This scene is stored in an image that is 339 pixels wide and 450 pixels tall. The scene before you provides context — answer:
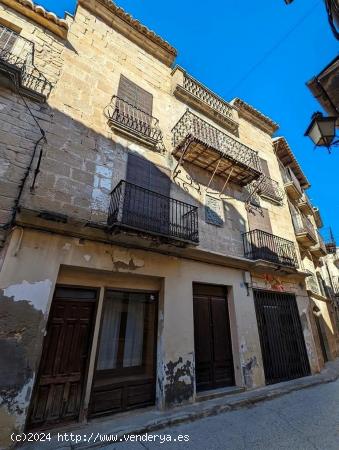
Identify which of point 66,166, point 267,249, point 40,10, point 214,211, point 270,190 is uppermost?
point 40,10

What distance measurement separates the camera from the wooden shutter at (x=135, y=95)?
25.6 ft

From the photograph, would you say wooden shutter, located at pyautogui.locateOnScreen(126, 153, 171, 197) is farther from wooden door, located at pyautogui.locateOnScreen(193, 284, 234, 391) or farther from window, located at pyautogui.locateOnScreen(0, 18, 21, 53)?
window, located at pyautogui.locateOnScreen(0, 18, 21, 53)

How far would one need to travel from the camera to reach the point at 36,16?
21.8ft

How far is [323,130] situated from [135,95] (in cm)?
633

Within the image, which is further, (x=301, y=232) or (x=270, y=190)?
(x=301, y=232)

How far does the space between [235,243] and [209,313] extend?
2.73 m

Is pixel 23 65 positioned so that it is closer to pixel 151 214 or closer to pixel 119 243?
pixel 151 214

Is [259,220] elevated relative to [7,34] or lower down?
lower down

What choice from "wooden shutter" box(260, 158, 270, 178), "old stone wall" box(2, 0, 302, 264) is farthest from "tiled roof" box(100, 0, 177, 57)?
"wooden shutter" box(260, 158, 270, 178)

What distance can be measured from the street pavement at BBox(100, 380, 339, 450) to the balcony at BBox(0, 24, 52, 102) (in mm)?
7453

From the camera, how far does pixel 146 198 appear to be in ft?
21.6

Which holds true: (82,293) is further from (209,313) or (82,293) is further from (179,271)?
(209,313)

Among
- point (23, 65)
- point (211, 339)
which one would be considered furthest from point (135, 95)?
point (211, 339)

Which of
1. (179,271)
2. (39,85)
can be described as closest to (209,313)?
(179,271)
